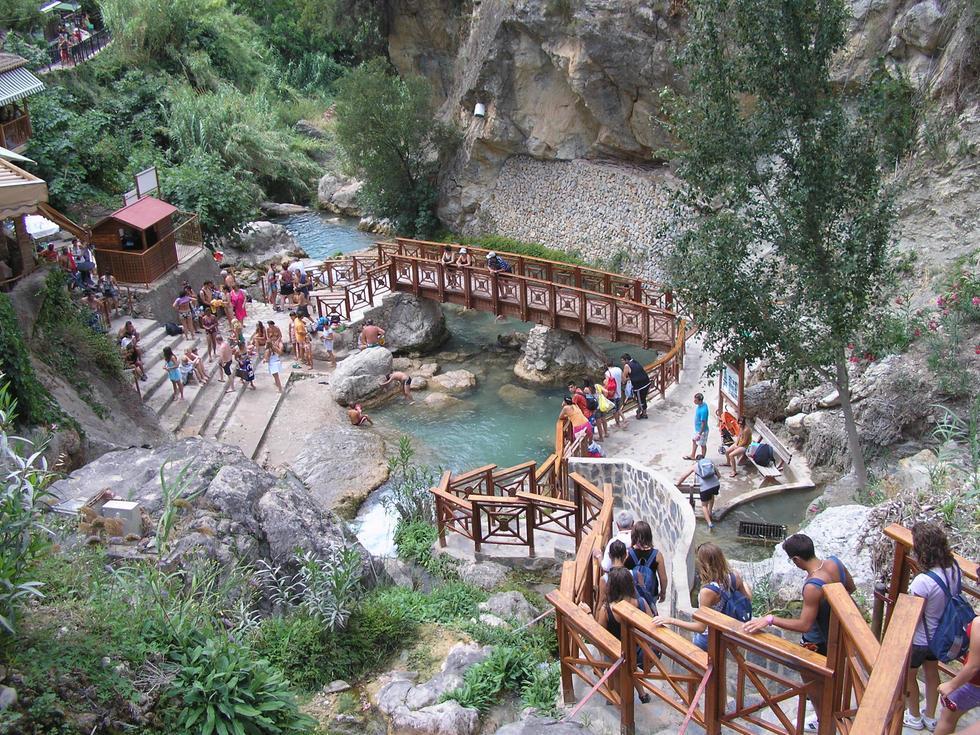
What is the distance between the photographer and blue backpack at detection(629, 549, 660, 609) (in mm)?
7137

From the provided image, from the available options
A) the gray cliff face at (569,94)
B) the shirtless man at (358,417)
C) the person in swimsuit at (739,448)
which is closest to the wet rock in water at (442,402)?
the shirtless man at (358,417)

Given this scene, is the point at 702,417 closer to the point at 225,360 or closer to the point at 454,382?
the point at 454,382

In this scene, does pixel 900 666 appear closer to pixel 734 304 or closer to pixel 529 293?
pixel 734 304

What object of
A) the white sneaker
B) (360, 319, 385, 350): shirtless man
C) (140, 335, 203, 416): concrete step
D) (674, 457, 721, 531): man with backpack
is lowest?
(360, 319, 385, 350): shirtless man

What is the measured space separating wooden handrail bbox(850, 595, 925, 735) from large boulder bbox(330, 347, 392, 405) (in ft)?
51.6

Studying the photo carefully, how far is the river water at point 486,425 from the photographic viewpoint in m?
12.6

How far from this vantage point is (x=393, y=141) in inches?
1131

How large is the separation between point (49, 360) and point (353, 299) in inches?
367

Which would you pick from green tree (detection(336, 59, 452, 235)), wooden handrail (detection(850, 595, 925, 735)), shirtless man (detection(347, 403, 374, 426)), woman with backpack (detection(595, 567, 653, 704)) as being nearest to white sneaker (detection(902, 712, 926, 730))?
wooden handrail (detection(850, 595, 925, 735))

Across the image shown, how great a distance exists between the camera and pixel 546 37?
25938 millimetres

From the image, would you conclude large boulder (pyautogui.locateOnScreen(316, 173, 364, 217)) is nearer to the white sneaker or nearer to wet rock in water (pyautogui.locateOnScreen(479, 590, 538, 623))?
wet rock in water (pyautogui.locateOnScreen(479, 590, 538, 623))

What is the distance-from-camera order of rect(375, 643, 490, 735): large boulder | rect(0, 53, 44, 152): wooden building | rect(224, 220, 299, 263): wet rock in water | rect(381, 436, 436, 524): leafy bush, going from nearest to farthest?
1. rect(375, 643, 490, 735): large boulder
2. rect(381, 436, 436, 524): leafy bush
3. rect(0, 53, 44, 152): wooden building
4. rect(224, 220, 299, 263): wet rock in water

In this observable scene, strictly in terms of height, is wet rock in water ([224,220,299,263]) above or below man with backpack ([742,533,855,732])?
below

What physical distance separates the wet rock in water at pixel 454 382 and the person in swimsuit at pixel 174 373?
554cm
